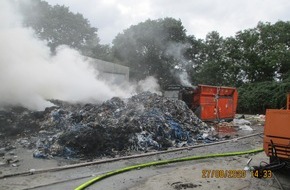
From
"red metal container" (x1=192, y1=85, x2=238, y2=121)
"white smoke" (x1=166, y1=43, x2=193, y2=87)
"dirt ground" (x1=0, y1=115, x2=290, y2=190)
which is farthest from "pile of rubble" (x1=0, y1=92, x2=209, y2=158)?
"white smoke" (x1=166, y1=43, x2=193, y2=87)

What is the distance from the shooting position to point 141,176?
292 inches

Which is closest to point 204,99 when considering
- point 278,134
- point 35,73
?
point 35,73

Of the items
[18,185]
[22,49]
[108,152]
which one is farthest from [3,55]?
[18,185]

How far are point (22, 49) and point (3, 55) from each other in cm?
119

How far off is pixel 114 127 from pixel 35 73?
5.99 meters

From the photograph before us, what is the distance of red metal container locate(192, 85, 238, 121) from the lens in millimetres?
17375

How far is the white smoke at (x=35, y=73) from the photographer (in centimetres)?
1397

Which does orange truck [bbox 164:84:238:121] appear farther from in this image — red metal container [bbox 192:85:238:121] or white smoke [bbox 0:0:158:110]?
white smoke [bbox 0:0:158:110]

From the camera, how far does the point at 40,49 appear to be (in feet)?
52.8

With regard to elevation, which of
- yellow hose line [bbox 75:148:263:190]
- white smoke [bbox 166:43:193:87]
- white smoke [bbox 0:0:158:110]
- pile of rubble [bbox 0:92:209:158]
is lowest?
yellow hose line [bbox 75:148:263:190]

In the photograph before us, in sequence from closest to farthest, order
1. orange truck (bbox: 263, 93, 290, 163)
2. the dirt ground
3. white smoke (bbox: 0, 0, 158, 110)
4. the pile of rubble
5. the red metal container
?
orange truck (bbox: 263, 93, 290, 163)
the dirt ground
the pile of rubble
white smoke (bbox: 0, 0, 158, 110)
the red metal container

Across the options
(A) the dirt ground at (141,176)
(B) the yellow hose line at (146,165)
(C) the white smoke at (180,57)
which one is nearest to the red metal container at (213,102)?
(B) the yellow hose line at (146,165)

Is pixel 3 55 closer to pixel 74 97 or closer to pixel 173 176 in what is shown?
pixel 74 97

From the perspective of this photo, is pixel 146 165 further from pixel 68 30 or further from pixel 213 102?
pixel 68 30
